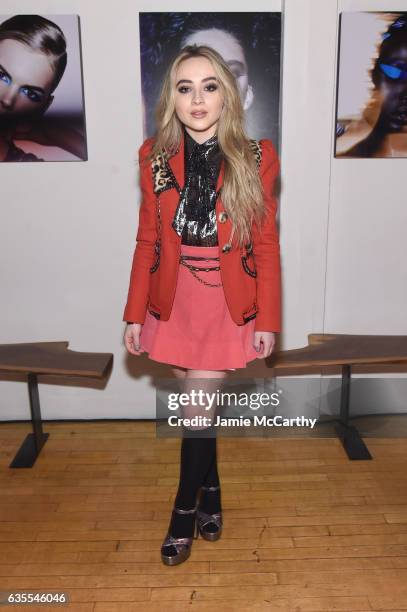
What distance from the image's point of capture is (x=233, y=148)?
2.12m

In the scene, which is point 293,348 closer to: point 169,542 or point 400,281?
point 400,281

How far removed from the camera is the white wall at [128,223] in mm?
3004

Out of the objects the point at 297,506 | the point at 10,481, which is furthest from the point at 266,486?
the point at 10,481

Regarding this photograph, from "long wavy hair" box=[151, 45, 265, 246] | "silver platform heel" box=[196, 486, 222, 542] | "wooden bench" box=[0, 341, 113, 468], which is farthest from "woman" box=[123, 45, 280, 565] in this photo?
"wooden bench" box=[0, 341, 113, 468]

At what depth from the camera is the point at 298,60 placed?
3.00 meters

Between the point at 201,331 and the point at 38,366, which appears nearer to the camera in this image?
the point at 201,331

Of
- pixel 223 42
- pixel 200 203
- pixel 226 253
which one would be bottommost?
pixel 226 253

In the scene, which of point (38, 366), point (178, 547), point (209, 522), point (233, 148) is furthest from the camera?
point (38, 366)

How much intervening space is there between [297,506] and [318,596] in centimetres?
55

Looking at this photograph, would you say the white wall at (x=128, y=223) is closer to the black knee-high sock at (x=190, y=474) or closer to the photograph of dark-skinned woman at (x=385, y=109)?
the photograph of dark-skinned woman at (x=385, y=109)

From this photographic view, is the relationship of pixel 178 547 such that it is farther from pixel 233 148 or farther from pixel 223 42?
pixel 223 42

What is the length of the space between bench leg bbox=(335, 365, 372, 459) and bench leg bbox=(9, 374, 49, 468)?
163 cm

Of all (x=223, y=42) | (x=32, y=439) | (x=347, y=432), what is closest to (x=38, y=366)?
(x=32, y=439)

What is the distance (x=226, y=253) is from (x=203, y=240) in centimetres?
10
